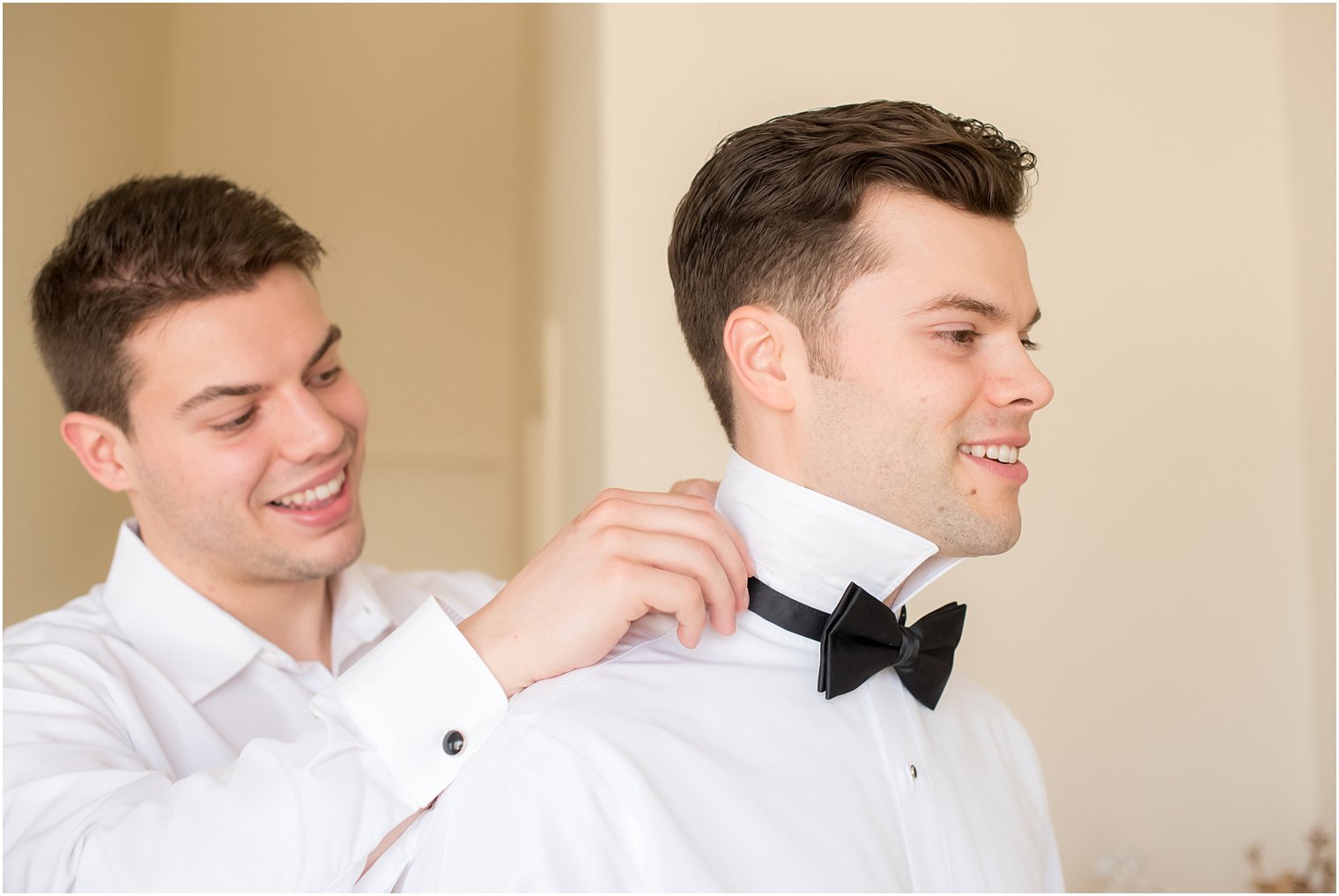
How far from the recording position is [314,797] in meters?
1.17

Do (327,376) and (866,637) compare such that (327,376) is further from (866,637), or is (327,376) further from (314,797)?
(866,637)

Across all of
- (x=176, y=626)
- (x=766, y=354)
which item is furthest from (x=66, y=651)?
(x=766, y=354)

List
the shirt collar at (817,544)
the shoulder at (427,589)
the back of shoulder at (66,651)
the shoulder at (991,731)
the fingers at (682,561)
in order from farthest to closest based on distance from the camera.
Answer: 1. the shoulder at (427,589)
2. the back of shoulder at (66,651)
3. the shoulder at (991,731)
4. the shirt collar at (817,544)
5. the fingers at (682,561)

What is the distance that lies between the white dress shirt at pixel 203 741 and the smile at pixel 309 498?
203mm

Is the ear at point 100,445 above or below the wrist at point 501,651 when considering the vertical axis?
above

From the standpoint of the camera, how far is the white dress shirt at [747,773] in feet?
3.44

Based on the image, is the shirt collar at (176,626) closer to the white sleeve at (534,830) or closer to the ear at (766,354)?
the white sleeve at (534,830)

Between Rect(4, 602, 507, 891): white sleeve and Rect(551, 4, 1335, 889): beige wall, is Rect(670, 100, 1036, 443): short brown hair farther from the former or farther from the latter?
Rect(551, 4, 1335, 889): beige wall

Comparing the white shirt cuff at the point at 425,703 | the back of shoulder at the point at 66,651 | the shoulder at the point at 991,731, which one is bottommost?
the shoulder at the point at 991,731

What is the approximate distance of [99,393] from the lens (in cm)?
190

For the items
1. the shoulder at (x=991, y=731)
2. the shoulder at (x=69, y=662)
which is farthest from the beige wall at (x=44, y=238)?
the shoulder at (x=991, y=731)

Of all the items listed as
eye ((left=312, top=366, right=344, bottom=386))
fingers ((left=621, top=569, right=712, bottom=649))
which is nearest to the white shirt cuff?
fingers ((left=621, top=569, right=712, bottom=649))

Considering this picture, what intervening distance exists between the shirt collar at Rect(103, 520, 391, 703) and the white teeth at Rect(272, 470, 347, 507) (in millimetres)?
205

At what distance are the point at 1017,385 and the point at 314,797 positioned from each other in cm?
86
